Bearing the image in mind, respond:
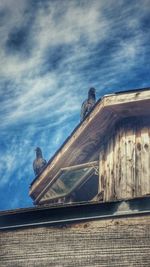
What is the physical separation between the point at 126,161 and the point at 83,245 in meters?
3.26

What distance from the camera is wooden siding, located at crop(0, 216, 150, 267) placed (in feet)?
12.2

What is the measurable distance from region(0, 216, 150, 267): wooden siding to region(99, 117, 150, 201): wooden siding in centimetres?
247

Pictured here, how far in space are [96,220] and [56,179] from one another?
4.46 m

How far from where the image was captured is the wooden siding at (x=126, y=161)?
6531 mm

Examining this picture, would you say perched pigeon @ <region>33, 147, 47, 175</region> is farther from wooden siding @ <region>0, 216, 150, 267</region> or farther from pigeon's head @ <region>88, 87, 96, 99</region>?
wooden siding @ <region>0, 216, 150, 267</region>

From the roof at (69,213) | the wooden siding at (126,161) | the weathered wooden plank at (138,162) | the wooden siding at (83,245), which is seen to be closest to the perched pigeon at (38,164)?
the wooden siding at (126,161)

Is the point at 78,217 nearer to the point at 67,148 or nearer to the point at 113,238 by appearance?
the point at 113,238

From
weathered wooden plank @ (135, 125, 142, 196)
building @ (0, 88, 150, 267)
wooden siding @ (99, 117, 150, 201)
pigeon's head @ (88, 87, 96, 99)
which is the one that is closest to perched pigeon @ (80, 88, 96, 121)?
pigeon's head @ (88, 87, 96, 99)

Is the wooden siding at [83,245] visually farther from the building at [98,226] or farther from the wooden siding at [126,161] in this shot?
the wooden siding at [126,161]

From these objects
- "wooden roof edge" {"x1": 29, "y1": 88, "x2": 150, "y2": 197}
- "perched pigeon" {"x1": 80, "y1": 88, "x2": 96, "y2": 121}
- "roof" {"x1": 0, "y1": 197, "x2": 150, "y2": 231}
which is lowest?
"roof" {"x1": 0, "y1": 197, "x2": 150, "y2": 231}

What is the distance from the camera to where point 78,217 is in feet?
13.5

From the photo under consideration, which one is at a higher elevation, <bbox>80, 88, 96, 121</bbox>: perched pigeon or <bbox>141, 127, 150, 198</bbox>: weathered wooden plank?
<bbox>80, 88, 96, 121</bbox>: perched pigeon

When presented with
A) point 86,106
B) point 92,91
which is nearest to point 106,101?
point 86,106

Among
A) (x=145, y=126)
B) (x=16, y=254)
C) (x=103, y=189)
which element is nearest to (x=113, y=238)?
(x=16, y=254)
